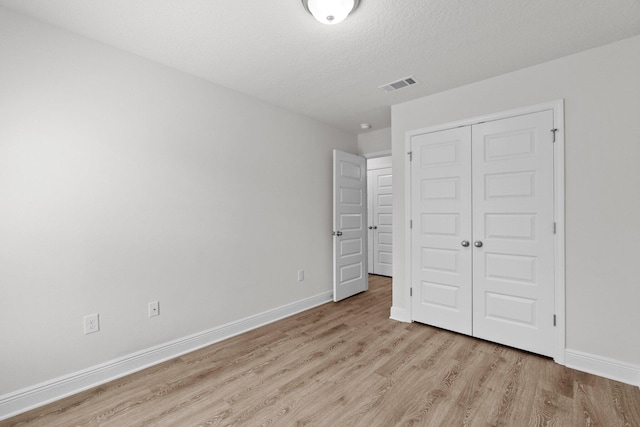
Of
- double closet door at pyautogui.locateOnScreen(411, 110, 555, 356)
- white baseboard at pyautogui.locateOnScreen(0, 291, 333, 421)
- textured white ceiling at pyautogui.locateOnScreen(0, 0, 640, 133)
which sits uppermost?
textured white ceiling at pyautogui.locateOnScreen(0, 0, 640, 133)

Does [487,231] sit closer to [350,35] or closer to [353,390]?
[353,390]

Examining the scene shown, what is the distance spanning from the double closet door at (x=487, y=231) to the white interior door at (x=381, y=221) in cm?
234

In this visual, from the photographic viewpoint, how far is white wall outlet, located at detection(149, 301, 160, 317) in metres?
2.41

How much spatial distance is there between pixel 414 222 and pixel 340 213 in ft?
3.67

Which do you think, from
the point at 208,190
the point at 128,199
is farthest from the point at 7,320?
the point at 208,190

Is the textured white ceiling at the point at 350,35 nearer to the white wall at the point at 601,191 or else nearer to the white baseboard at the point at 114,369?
the white wall at the point at 601,191

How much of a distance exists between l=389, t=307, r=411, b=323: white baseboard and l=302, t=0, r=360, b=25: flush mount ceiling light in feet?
9.53

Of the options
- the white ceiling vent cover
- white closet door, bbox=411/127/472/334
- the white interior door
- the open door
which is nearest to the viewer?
the white ceiling vent cover

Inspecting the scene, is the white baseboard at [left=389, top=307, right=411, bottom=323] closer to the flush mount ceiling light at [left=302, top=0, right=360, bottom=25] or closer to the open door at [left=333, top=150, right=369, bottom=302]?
the open door at [left=333, top=150, right=369, bottom=302]

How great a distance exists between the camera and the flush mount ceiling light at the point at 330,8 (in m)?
1.70

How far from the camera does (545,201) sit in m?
2.45

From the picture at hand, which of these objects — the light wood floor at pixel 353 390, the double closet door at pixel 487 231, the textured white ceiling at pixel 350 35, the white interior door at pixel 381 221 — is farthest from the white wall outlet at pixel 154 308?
the white interior door at pixel 381 221

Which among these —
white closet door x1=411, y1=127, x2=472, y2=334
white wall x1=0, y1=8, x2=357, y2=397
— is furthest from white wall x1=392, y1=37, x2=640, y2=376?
white wall x1=0, y1=8, x2=357, y2=397

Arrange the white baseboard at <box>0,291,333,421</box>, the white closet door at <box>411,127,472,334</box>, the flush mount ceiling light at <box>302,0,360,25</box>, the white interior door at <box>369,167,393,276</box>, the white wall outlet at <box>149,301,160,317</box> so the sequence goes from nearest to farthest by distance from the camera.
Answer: the flush mount ceiling light at <box>302,0,360,25</box> < the white baseboard at <box>0,291,333,421</box> < the white wall outlet at <box>149,301,160,317</box> < the white closet door at <box>411,127,472,334</box> < the white interior door at <box>369,167,393,276</box>
